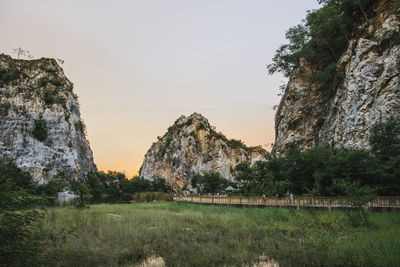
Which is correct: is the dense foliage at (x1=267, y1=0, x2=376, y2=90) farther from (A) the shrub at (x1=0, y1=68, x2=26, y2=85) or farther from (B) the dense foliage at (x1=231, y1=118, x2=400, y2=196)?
(A) the shrub at (x1=0, y1=68, x2=26, y2=85)

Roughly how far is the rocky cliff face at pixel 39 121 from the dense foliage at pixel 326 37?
143 feet

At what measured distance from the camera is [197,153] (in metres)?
81.9

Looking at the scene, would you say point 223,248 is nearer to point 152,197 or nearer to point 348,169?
point 348,169

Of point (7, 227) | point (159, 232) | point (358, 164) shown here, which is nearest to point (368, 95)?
point (358, 164)

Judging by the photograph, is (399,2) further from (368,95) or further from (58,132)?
(58,132)

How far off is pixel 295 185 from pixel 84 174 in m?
48.3

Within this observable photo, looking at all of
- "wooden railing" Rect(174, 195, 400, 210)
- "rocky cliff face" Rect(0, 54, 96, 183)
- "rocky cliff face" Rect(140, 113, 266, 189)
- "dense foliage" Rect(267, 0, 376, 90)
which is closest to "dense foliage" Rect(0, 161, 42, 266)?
"wooden railing" Rect(174, 195, 400, 210)

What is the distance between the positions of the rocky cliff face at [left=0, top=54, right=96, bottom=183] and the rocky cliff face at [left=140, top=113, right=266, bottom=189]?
31014 millimetres

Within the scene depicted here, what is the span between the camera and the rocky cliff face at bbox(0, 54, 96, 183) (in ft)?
153

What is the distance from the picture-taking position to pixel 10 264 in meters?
4.19

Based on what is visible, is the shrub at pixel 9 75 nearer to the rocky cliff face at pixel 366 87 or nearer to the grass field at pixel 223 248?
the grass field at pixel 223 248

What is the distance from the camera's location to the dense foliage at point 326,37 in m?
27.6

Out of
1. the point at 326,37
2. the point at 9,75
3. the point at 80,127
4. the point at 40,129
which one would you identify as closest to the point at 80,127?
the point at 80,127

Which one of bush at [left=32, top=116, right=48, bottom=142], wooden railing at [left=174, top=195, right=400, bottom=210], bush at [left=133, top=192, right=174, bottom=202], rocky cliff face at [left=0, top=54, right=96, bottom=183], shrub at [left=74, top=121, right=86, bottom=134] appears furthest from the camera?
shrub at [left=74, top=121, right=86, bottom=134]
